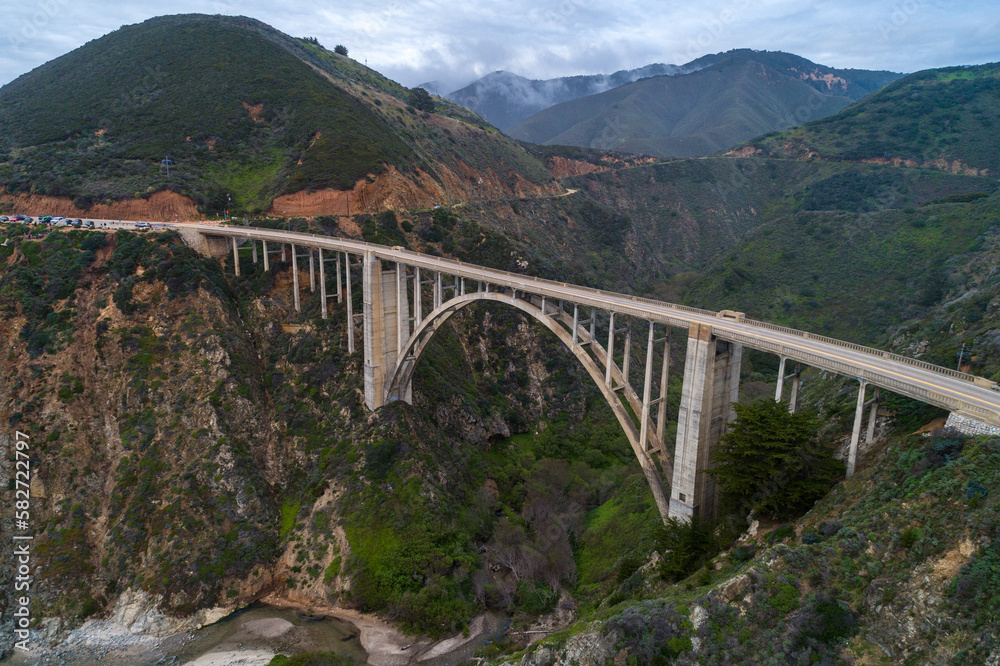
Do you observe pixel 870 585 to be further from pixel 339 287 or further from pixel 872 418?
pixel 339 287

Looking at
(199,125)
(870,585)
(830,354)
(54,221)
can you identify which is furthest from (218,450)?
(199,125)

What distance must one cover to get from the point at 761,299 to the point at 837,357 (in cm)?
5928

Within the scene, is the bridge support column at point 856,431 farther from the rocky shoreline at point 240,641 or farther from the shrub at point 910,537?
the rocky shoreline at point 240,641

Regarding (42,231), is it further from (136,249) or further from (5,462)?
(5,462)

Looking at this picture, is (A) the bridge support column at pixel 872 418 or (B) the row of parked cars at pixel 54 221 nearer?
(A) the bridge support column at pixel 872 418

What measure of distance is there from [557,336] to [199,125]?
63.3m

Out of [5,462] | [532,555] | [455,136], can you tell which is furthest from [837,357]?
[455,136]

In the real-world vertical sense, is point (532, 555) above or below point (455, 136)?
below

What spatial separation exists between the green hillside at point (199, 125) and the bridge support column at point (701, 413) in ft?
161

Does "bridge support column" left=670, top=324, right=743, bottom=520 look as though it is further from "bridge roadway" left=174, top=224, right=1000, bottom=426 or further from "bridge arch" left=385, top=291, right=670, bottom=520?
"bridge arch" left=385, top=291, right=670, bottom=520

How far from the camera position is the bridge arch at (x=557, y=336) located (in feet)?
80.8

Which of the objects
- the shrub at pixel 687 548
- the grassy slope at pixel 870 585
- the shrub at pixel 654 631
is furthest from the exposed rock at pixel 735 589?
the shrub at pixel 687 548

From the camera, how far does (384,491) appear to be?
35250mm

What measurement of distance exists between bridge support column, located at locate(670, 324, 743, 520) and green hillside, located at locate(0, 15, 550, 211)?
4912cm
